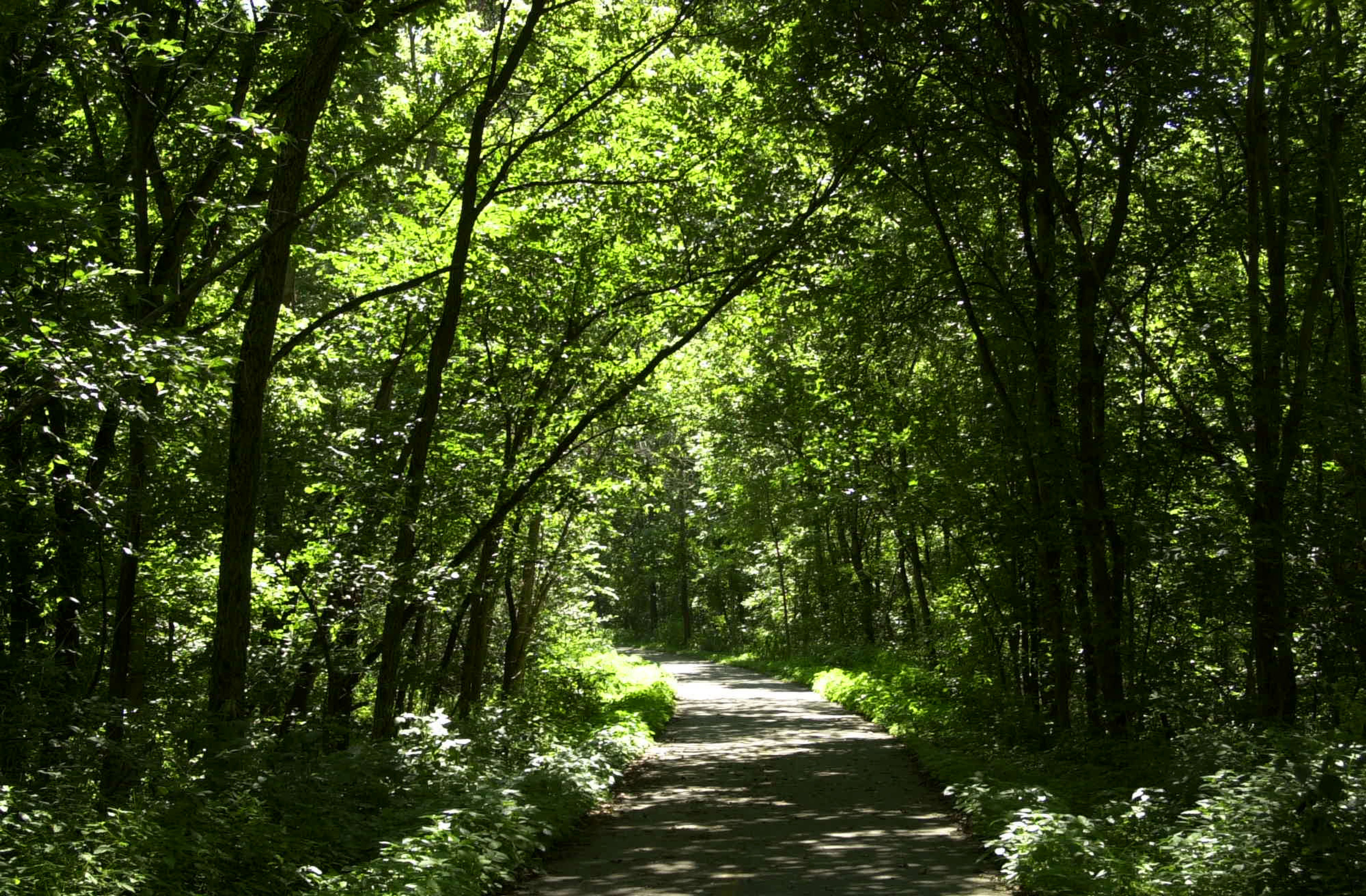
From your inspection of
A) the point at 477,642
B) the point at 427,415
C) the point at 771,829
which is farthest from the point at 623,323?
the point at 771,829

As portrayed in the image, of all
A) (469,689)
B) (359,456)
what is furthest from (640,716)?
(359,456)

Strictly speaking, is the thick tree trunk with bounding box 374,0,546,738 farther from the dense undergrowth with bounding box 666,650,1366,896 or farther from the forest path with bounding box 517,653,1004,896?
the dense undergrowth with bounding box 666,650,1366,896

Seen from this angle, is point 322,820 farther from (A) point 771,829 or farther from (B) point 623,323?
(B) point 623,323

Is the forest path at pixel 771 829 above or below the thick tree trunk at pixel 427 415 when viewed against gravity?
below

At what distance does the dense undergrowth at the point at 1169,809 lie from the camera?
5.43m

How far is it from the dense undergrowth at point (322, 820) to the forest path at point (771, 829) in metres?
0.58

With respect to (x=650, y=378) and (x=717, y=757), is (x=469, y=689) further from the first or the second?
(x=650, y=378)

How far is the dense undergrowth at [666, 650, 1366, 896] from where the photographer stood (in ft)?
17.8

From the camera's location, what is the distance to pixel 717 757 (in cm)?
1384

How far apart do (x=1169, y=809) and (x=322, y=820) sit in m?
6.26

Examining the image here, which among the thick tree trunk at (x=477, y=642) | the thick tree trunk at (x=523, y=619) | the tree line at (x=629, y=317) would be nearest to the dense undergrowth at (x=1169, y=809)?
the tree line at (x=629, y=317)

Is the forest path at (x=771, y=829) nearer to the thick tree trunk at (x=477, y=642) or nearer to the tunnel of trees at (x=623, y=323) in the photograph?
the tunnel of trees at (x=623, y=323)

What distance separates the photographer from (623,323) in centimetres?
1411

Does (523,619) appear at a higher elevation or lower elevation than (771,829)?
higher
